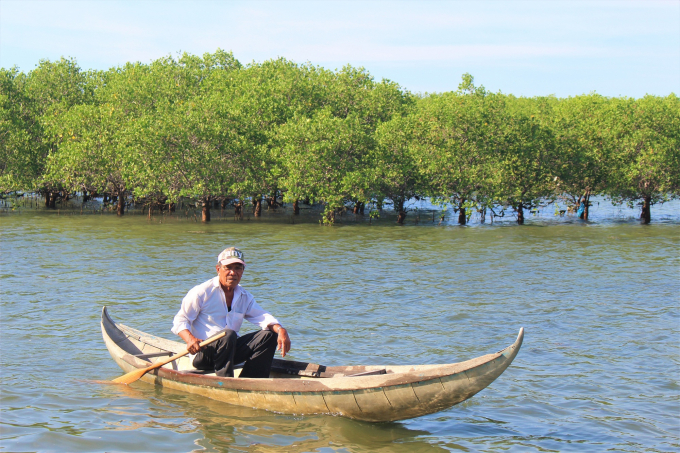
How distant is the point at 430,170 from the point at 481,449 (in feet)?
92.9

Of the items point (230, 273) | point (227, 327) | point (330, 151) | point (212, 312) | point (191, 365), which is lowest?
point (191, 365)

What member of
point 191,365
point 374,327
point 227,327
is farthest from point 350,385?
Answer: point 374,327

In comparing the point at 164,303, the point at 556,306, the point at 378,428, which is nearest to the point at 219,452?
the point at 378,428

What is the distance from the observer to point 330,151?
35.4 metres

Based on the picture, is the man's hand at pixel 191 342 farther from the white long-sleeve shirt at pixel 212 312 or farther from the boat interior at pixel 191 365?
the boat interior at pixel 191 365

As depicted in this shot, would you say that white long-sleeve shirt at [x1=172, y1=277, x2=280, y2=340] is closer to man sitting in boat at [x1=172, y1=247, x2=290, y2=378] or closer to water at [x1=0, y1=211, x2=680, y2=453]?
man sitting in boat at [x1=172, y1=247, x2=290, y2=378]

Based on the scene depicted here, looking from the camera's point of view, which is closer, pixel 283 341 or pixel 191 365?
pixel 283 341

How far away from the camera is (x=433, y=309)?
17250 mm

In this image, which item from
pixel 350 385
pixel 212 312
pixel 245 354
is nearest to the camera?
pixel 350 385

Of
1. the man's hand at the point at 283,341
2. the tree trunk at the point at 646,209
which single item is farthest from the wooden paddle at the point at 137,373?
the tree trunk at the point at 646,209

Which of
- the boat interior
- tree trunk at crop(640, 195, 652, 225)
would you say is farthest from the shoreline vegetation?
the boat interior

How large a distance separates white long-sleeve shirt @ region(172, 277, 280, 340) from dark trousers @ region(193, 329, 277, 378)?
184mm

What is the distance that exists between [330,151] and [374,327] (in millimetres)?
21229

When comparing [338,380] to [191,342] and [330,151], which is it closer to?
[191,342]
